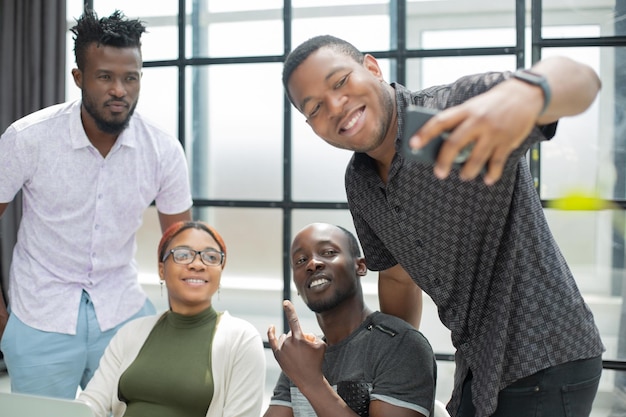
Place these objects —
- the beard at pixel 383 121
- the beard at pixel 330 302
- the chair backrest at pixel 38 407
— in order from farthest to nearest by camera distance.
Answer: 1. the beard at pixel 330 302
2. the beard at pixel 383 121
3. the chair backrest at pixel 38 407

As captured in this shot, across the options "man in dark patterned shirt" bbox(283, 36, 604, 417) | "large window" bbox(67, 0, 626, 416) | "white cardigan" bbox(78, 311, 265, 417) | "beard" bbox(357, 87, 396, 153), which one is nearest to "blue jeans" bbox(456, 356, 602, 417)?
"man in dark patterned shirt" bbox(283, 36, 604, 417)

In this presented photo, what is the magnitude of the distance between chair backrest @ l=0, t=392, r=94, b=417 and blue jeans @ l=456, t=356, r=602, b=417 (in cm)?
75

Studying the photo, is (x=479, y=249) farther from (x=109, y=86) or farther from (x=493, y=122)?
(x=109, y=86)

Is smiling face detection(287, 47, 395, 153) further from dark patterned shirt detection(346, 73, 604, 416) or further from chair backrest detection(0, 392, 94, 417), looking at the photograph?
chair backrest detection(0, 392, 94, 417)

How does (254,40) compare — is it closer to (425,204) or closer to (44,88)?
(44,88)

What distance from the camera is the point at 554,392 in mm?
1280

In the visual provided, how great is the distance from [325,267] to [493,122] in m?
1.20

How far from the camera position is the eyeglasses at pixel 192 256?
2160 millimetres

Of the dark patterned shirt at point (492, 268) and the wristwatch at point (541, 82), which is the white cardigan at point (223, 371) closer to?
the dark patterned shirt at point (492, 268)

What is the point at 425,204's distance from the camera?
4.33 ft

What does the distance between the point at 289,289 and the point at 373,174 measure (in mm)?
1706

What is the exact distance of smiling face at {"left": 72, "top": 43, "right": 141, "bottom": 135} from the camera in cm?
226

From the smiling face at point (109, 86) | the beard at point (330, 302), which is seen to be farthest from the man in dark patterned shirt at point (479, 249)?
the smiling face at point (109, 86)

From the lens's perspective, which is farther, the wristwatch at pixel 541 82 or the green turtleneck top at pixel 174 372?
the green turtleneck top at pixel 174 372
